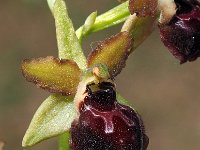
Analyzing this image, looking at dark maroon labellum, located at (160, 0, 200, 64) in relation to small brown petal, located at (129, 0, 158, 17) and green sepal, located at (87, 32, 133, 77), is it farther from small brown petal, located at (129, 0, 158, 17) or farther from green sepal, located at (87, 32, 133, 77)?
green sepal, located at (87, 32, 133, 77)

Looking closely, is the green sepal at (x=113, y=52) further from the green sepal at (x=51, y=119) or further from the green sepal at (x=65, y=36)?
the green sepal at (x=51, y=119)

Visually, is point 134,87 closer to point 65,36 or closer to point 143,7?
A: point 143,7

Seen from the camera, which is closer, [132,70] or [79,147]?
[79,147]

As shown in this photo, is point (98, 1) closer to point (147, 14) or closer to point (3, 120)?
point (3, 120)

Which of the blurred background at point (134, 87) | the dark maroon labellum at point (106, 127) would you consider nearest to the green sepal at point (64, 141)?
the dark maroon labellum at point (106, 127)

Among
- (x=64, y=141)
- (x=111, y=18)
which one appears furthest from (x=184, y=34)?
(x=64, y=141)

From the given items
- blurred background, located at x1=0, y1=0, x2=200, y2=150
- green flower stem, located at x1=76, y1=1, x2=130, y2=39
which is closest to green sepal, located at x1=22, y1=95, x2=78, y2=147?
green flower stem, located at x1=76, y1=1, x2=130, y2=39

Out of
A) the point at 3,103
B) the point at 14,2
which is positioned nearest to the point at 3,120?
the point at 3,103
